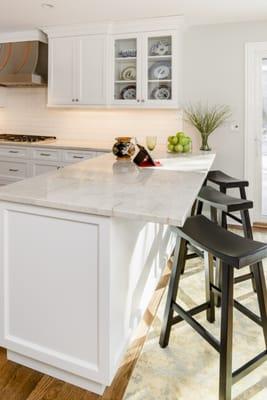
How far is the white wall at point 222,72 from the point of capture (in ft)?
13.2

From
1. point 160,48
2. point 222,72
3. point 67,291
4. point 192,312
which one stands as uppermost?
point 160,48

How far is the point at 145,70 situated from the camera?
4172 millimetres

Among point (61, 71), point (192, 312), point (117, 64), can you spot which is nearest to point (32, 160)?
point (61, 71)

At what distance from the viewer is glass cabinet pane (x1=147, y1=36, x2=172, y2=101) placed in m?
4.10

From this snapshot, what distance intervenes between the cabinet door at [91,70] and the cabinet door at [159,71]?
52 centimetres

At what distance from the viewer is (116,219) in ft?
4.84

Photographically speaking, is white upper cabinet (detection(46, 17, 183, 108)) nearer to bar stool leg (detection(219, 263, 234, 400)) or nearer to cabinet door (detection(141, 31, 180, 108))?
cabinet door (detection(141, 31, 180, 108))

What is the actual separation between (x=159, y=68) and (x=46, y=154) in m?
1.76

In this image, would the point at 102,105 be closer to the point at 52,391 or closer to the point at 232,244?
the point at 232,244

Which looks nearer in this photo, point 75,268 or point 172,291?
point 75,268

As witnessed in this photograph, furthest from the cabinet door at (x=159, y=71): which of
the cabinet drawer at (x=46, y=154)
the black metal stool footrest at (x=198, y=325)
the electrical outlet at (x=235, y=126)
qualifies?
the black metal stool footrest at (x=198, y=325)

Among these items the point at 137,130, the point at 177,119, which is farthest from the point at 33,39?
the point at 177,119

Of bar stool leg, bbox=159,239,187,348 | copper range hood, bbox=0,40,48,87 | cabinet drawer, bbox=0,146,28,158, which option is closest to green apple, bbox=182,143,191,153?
bar stool leg, bbox=159,239,187,348

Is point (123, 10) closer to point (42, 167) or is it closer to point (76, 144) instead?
point (76, 144)
